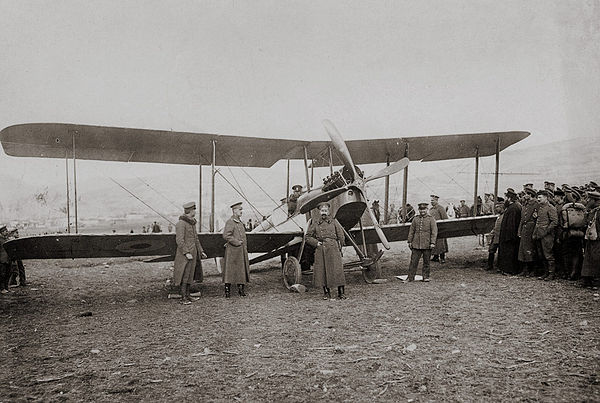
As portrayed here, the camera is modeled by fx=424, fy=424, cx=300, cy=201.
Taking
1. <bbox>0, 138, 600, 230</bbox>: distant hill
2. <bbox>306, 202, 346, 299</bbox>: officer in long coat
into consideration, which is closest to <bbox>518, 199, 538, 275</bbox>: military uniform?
<bbox>306, 202, 346, 299</bbox>: officer in long coat

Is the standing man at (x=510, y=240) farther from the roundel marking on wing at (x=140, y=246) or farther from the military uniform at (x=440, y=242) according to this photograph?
the roundel marking on wing at (x=140, y=246)

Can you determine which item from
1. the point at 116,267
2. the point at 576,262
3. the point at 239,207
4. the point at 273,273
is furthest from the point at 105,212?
the point at 576,262

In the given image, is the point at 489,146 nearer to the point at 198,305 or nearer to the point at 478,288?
the point at 478,288

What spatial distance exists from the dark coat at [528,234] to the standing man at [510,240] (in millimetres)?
392

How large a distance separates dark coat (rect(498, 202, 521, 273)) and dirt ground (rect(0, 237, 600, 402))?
2.61ft

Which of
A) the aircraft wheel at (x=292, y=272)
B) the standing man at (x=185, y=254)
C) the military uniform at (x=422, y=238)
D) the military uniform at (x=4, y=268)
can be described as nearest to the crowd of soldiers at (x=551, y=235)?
the military uniform at (x=422, y=238)

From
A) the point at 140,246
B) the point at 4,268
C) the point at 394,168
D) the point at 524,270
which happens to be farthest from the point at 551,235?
the point at 4,268

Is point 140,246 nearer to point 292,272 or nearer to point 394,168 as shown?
point 292,272

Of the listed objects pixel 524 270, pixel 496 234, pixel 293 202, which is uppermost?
pixel 293 202

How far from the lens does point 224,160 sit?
10.6m

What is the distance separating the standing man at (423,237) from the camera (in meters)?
8.80

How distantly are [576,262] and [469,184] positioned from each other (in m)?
39.7

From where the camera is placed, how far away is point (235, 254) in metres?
8.06

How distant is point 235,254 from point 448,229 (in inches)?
213
